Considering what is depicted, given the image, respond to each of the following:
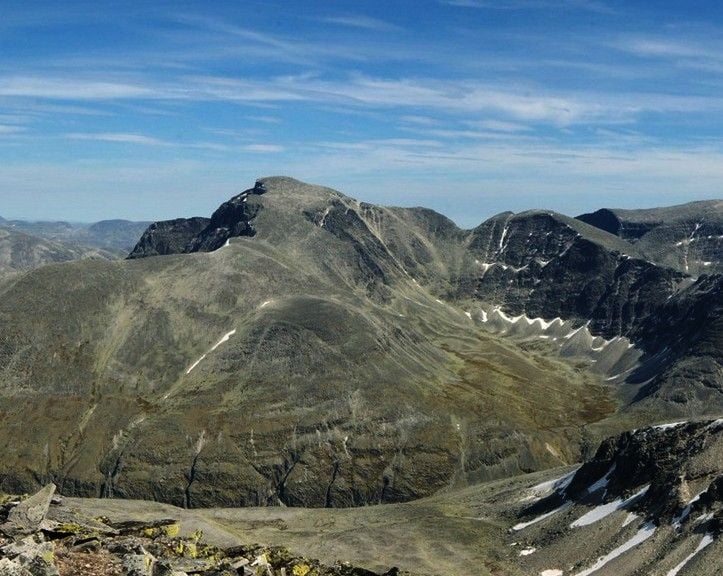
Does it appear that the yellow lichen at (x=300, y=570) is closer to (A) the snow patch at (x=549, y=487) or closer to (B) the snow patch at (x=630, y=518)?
(B) the snow patch at (x=630, y=518)

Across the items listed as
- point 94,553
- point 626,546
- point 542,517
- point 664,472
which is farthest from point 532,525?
point 94,553

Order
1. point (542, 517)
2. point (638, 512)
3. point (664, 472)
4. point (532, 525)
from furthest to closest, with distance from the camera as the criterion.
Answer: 1. point (542, 517)
2. point (532, 525)
3. point (664, 472)
4. point (638, 512)

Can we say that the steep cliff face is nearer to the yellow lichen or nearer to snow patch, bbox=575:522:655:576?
snow patch, bbox=575:522:655:576

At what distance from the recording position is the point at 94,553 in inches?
1619

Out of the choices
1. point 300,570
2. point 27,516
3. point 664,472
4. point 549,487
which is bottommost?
point 549,487

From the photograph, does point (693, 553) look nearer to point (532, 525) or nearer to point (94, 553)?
point (532, 525)

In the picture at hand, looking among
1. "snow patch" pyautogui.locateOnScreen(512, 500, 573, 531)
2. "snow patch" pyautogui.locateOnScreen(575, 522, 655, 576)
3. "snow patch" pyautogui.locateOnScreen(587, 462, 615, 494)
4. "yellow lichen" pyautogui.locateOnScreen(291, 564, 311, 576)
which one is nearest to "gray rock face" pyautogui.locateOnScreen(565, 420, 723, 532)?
"snow patch" pyautogui.locateOnScreen(587, 462, 615, 494)

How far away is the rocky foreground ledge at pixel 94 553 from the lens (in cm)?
3453

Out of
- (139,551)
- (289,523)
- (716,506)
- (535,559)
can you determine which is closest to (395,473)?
(289,523)

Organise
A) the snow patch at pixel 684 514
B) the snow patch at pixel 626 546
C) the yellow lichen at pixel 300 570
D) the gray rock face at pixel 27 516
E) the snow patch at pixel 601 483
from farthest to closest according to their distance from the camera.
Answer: the snow patch at pixel 601 483 → the snow patch at pixel 684 514 → the snow patch at pixel 626 546 → the yellow lichen at pixel 300 570 → the gray rock face at pixel 27 516

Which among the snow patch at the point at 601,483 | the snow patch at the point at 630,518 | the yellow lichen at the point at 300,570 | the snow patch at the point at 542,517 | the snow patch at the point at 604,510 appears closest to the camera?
the yellow lichen at the point at 300,570

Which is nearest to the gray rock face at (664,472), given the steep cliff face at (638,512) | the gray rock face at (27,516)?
the steep cliff face at (638,512)

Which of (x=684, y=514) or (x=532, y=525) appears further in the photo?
(x=532, y=525)

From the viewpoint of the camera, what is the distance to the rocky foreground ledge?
34.5 m
